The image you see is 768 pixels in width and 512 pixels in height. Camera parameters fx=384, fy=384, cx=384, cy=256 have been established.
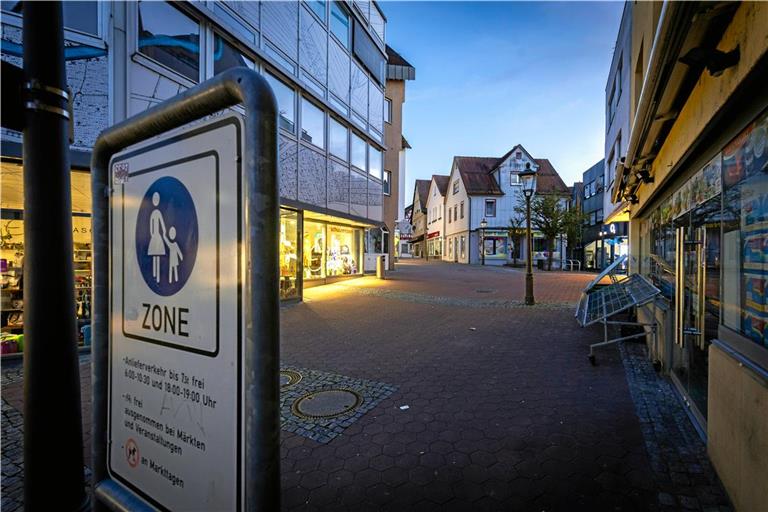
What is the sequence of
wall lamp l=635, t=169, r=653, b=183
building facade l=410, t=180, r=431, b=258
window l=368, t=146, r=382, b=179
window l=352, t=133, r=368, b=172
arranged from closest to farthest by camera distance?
wall lamp l=635, t=169, r=653, b=183
window l=352, t=133, r=368, b=172
window l=368, t=146, r=382, b=179
building facade l=410, t=180, r=431, b=258

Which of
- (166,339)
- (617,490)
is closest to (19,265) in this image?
(166,339)

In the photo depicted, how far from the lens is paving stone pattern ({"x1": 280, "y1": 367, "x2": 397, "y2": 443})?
11.9 ft

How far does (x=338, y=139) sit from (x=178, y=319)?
47.4ft

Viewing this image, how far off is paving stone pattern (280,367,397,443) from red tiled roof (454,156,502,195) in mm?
34142

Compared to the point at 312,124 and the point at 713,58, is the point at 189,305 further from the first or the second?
the point at 312,124

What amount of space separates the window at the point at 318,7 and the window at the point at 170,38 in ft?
17.5

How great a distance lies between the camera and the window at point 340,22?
14367 millimetres

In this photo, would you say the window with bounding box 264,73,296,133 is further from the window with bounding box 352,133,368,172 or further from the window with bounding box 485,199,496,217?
the window with bounding box 485,199,496,217

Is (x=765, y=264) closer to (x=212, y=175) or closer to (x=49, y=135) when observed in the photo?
(x=212, y=175)

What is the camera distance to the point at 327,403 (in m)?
4.24

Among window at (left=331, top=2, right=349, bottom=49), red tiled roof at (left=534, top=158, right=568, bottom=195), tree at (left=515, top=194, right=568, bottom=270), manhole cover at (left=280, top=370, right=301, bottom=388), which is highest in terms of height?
window at (left=331, top=2, right=349, bottom=49)

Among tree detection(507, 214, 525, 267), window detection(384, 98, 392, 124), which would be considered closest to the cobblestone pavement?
window detection(384, 98, 392, 124)

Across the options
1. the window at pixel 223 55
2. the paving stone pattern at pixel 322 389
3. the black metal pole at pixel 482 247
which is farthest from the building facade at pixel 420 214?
the paving stone pattern at pixel 322 389

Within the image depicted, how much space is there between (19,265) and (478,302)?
10548 millimetres
